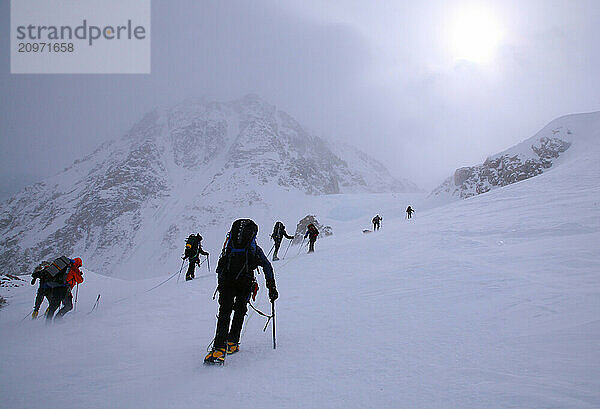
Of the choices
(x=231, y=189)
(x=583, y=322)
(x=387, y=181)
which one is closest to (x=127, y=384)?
(x=583, y=322)

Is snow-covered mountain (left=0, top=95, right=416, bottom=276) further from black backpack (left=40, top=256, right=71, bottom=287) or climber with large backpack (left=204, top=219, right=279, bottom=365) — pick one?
climber with large backpack (left=204, top=219, right=279, bottom=365)

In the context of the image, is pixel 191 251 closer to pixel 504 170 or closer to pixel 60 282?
pixel 60 282

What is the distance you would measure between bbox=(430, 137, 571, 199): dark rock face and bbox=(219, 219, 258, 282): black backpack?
4858 cm

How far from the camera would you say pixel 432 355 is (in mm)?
3074

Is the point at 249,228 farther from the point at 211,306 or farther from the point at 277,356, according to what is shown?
the point at 211,306

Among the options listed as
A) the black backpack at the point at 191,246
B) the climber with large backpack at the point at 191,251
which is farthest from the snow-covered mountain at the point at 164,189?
the black backpack at the point at 191,246

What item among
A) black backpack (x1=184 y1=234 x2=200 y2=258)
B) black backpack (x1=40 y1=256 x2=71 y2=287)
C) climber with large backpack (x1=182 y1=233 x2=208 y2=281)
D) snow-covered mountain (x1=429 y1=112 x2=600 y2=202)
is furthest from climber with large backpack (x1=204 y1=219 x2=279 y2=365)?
snow-covered mountain (x1=429 y1=112 x2=600 y2=202)

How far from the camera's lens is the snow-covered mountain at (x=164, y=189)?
79875 millimetres

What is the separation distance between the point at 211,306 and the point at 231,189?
298 ft

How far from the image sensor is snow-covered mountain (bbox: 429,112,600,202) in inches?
1619

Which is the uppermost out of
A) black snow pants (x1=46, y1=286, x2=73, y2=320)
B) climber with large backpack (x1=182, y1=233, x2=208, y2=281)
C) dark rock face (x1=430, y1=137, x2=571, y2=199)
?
dark rock face (x1=430, y1=137, x2=571, y2=199)

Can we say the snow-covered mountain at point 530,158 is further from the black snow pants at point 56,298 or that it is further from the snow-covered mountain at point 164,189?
the black snow pants at point 56,298

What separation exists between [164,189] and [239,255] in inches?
4504

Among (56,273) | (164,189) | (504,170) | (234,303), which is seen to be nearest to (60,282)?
(56,273)
